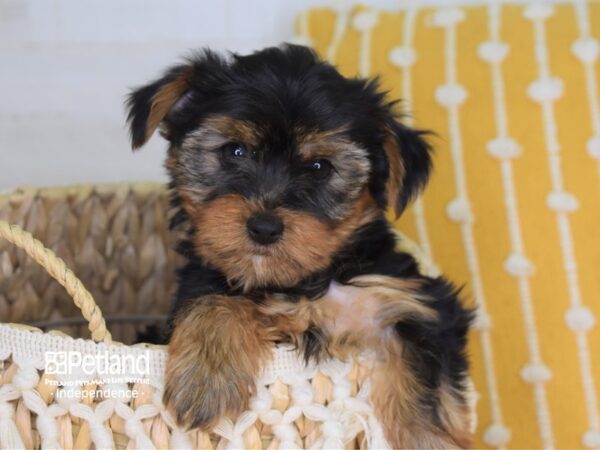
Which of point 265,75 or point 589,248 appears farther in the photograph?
point 589,248

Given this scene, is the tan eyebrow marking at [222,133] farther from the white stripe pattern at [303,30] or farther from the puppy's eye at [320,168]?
the white stripe pattern at [303,30]

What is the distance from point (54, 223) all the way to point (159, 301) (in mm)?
513

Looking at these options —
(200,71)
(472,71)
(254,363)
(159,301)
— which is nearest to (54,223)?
(159,301)

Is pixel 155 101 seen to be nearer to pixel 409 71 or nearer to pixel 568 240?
pixel 409 71

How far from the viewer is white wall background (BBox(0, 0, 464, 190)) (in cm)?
335

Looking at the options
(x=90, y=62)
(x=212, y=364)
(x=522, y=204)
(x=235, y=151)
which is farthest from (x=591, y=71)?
(x=90, y=62)

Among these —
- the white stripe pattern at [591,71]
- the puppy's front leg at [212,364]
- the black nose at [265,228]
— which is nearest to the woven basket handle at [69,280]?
the puppy's front leg at [212,364]

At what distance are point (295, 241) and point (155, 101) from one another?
58 cm

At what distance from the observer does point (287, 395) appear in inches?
62.2

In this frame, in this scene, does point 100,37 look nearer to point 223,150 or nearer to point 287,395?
point 223,150

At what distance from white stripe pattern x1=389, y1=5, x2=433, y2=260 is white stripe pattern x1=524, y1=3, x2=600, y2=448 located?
432 mm

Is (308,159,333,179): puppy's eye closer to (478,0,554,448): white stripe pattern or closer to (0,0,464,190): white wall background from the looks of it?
(478,0,554,448): white stripe pattern

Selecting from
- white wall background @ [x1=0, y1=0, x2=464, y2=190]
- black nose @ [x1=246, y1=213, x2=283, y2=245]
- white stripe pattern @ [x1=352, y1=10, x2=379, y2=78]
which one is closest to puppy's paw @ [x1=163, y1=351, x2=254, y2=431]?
black nose @ [x1=246, y1=213, x2=283, y2=245]

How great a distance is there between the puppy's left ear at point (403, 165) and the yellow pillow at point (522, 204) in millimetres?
646
